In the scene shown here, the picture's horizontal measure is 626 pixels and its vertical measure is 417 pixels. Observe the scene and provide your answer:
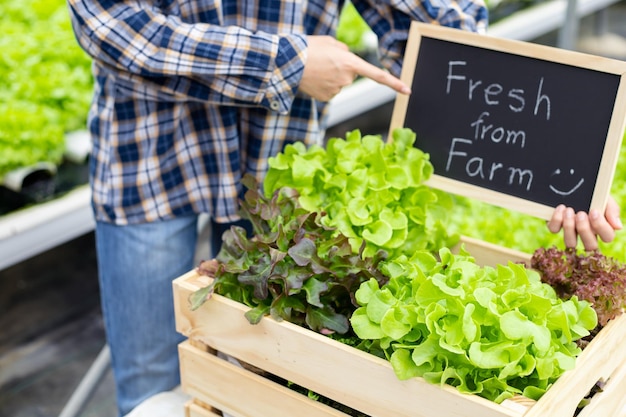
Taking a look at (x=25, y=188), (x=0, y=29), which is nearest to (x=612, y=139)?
(x=25, y=188)

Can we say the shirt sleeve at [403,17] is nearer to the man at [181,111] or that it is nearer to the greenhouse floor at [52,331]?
the man at [181,111]

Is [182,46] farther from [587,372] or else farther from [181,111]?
[587,372]

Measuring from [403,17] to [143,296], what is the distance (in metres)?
0.86

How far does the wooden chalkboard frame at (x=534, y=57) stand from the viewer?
4.30 feet

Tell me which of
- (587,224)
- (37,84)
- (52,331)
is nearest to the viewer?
(587,224)

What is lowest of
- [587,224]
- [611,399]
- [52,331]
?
[52,331]

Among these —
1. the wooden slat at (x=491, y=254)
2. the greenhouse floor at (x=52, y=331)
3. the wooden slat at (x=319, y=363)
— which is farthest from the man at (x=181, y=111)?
the greenhouse floor at (x=52, y=331)

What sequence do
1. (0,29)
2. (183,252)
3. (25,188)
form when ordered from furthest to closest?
(0,29) < (25,188) < (183,252)

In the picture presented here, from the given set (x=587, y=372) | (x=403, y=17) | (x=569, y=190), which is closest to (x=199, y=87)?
(x=403, y=17)

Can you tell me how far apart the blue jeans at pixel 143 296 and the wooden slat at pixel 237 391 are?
40cm

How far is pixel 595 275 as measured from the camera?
1.25 metres

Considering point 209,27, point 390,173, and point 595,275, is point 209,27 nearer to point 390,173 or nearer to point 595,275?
point 390,173

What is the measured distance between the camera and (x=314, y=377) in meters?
1.16

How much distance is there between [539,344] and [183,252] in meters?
0.95
